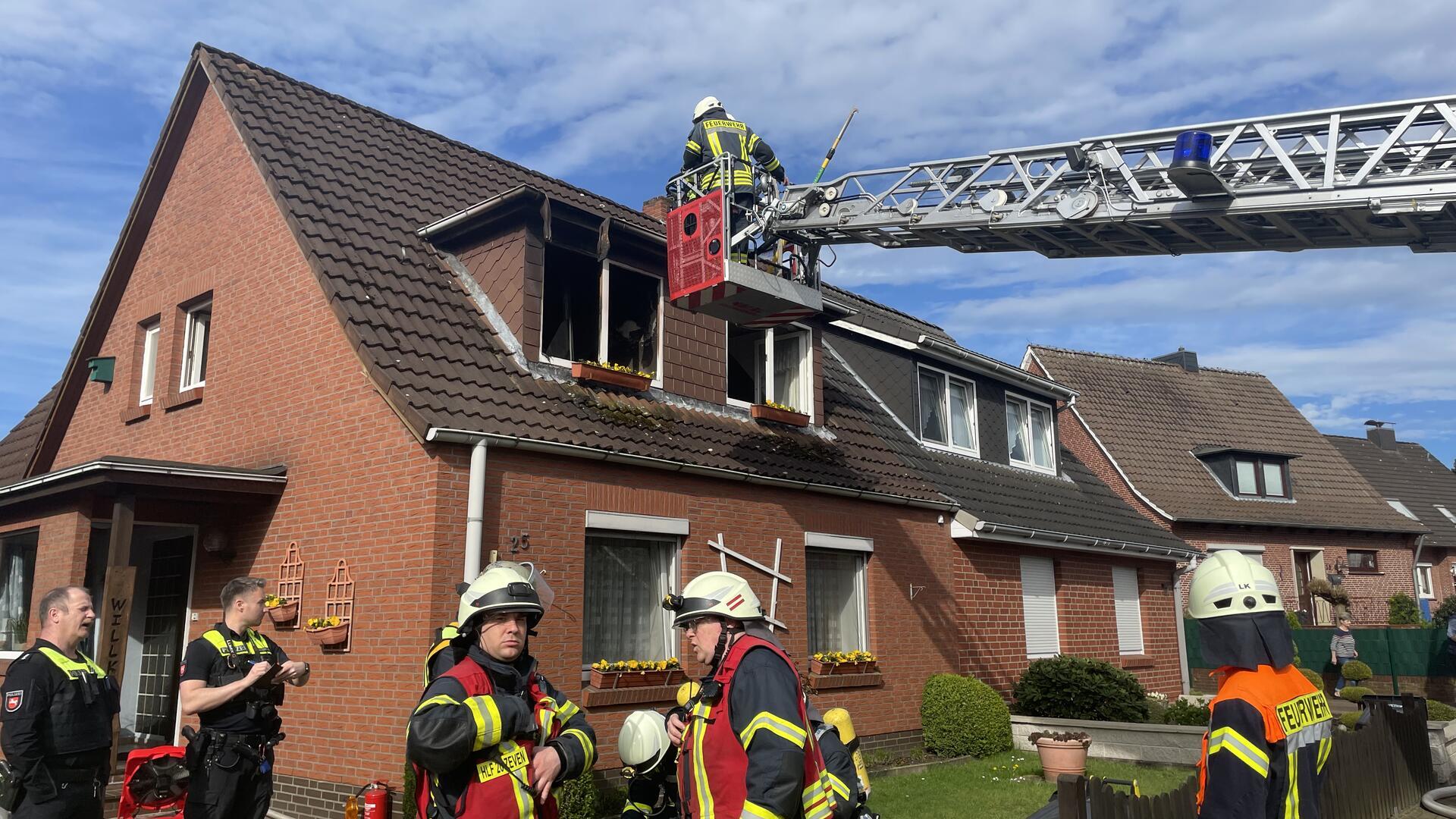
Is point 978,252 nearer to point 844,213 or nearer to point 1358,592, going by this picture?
point 844,213

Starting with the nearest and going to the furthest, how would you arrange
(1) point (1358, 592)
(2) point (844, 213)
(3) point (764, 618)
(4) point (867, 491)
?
(3) point (764, 618) < (2) point (844, 213) < (4) point (867, 491) < (1) point (1358, 592)

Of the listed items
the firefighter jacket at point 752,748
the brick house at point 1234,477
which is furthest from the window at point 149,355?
the brick house at point 1234,477

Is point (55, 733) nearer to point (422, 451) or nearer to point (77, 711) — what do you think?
point (77, 711)

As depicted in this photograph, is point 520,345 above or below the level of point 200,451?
above

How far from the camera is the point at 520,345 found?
10336 mm

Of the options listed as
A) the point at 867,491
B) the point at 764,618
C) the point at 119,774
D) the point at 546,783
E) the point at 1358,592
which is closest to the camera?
the point at 546,783

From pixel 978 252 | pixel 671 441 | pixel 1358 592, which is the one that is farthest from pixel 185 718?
pixel 1358 592

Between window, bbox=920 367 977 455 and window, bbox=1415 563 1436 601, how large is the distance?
22380 mm

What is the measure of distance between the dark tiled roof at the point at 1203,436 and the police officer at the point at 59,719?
79.1 feet

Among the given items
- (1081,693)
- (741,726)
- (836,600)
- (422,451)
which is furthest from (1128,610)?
(741,726)

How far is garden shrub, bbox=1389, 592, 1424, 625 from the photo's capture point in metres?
27.6

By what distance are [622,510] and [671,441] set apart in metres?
1.02

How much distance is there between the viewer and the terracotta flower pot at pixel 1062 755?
11102 mm

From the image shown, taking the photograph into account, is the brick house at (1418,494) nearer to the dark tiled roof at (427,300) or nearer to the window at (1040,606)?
the window at (1040,606)
